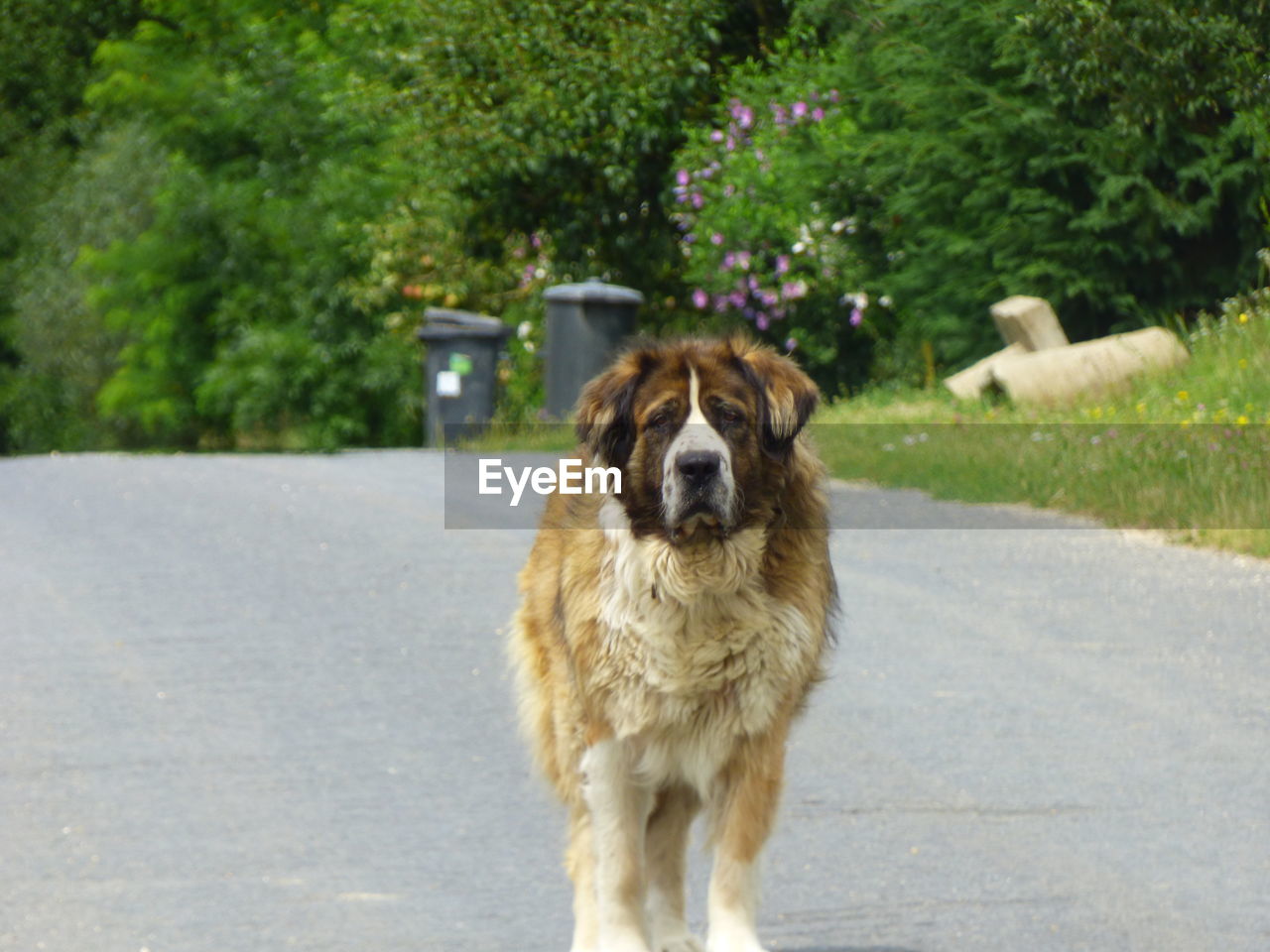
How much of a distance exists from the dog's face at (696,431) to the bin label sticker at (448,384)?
62.7ft

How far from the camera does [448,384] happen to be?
23.9 meters

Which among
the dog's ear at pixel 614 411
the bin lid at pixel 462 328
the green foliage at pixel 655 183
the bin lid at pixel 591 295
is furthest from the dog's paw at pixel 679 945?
the bin lid at pixel 462 328

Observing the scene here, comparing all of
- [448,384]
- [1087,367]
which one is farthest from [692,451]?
[448,384]

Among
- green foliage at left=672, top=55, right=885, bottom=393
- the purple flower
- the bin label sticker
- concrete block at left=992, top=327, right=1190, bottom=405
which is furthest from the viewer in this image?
the bin label sticker

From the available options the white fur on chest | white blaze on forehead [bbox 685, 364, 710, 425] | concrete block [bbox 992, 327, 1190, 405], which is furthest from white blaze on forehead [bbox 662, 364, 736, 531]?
concrete block [bbox 992, 327, 1190, 405]

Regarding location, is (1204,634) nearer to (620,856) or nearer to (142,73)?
(620,856)

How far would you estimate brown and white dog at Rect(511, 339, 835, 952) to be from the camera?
4.71m

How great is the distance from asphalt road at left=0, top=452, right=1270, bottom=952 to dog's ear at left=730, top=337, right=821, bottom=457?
56.1 inches

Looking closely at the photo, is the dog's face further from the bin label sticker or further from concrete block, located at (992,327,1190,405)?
the bin label sticker

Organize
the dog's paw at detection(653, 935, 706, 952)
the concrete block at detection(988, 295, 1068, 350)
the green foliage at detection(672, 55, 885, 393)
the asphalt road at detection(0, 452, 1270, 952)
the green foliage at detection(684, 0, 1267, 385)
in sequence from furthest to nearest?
the green foliage at detection(672, 55, 885, 393) < the concrete block at detection(988, 295, 1068, 350) < the green foliage at detection(684, 0, 1267, 385) < the asphalt road at detection(0, 452, 1270, 952) < the dog's paw at detection(653, 935, 706, 952)

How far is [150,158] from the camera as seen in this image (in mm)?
42062

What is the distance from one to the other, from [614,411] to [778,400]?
15.2 inches

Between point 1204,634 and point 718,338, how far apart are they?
520 cm

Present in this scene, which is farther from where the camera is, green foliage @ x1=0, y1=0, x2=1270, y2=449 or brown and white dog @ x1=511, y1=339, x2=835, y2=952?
→ green foliage @ x1=0, y1=0, x2=1270, y2=449
